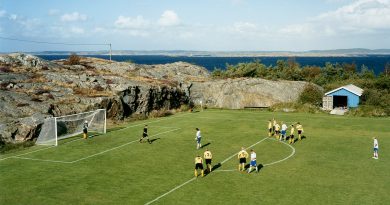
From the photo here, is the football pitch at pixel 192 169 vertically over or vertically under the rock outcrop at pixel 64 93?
under

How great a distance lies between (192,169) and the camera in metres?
29.5

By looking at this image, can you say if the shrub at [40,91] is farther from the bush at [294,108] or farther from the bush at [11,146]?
the bush at [294,108]

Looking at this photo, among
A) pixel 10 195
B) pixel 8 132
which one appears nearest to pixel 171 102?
pixel 8 132

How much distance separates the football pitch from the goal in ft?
4.55

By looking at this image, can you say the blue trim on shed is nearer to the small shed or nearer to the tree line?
the small shed

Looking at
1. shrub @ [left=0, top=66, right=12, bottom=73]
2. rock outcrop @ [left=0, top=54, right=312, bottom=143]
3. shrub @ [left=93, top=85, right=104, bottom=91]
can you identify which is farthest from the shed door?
shrub @ [left=0, top=66, right=12, bottom=73]

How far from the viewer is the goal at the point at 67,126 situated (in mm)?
39438

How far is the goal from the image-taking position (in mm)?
39438

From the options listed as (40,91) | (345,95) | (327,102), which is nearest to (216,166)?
(40,91)

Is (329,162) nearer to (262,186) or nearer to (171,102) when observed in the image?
(262,186)

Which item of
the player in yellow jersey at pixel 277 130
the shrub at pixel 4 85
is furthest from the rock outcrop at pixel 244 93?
the shrub at pixel 4 85

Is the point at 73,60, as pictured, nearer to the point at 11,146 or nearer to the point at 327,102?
the point at 11,146

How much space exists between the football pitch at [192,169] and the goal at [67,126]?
1387 mm

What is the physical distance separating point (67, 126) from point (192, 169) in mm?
18626
